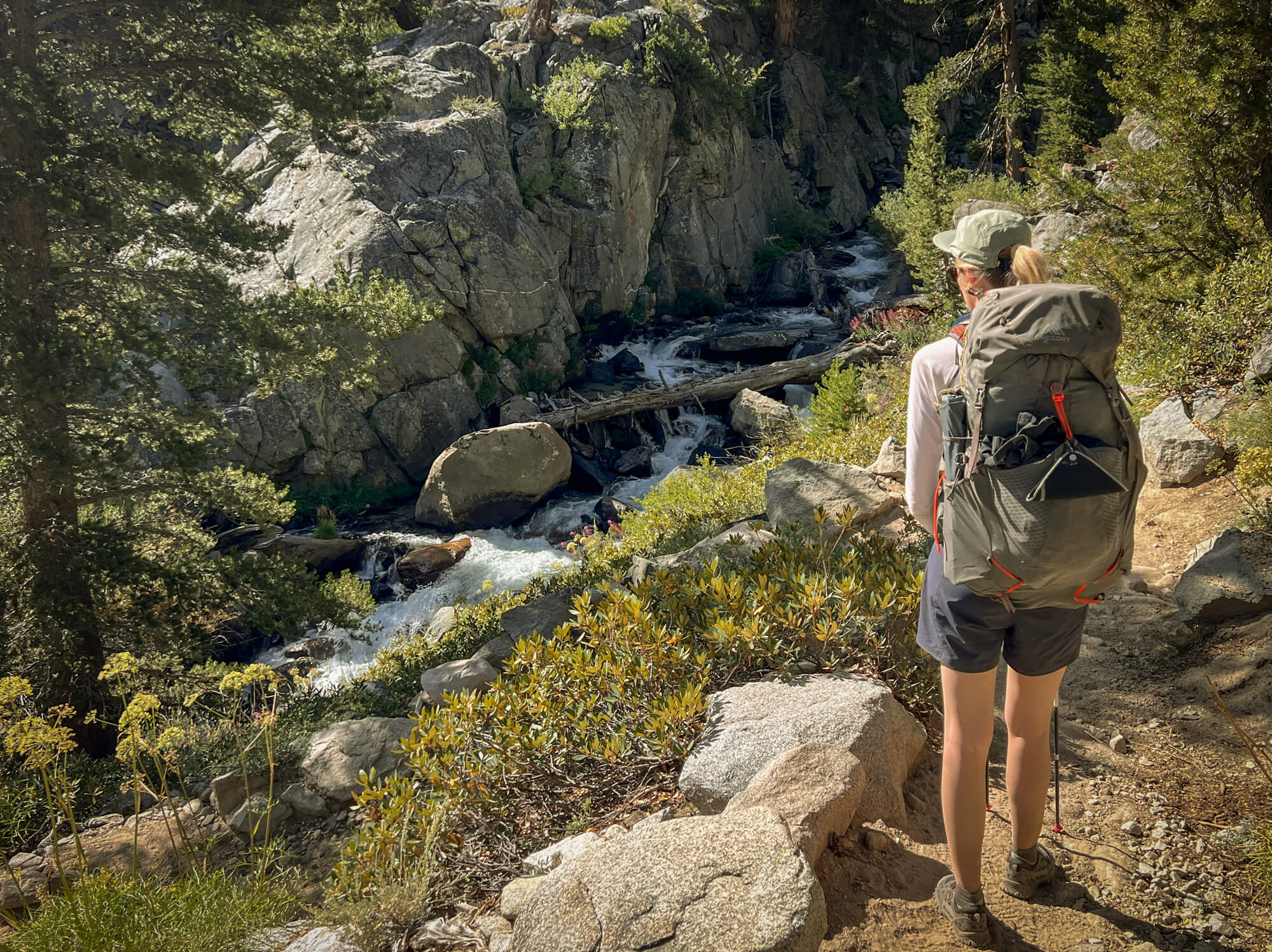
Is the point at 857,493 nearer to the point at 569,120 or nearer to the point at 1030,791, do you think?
the point at 1030,791

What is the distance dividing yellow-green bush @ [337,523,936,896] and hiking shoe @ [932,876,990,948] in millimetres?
1215

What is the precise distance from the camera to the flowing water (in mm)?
10867

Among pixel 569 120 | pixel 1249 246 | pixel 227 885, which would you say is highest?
pixel 569 120

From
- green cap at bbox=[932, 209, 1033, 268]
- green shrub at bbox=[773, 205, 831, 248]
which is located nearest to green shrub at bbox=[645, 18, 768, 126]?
green shrub at bbox=[773, 205, 831, 248]

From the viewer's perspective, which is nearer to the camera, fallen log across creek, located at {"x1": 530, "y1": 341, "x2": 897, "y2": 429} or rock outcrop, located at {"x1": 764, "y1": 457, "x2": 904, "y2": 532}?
rock outcrop, located at {"x1": 764, "y1": 457, "x2": 904, "y2": 532}

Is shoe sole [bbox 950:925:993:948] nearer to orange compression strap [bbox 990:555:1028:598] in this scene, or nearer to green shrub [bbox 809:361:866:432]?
orange compression strap [bbox 990:555:1028:598]

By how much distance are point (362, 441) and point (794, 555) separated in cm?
1293

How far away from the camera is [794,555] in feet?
14.5

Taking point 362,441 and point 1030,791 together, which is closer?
point 1030,791

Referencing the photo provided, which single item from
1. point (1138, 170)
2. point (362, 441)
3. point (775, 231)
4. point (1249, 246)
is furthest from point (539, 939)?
point (775, 231)

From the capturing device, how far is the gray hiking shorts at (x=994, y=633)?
7.32 feet

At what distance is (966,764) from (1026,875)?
22.7 inches

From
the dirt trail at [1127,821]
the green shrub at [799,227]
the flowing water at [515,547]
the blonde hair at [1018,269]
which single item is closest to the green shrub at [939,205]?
the flowing water at [515,547]

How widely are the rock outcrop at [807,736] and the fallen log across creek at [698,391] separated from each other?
43.5 ft
